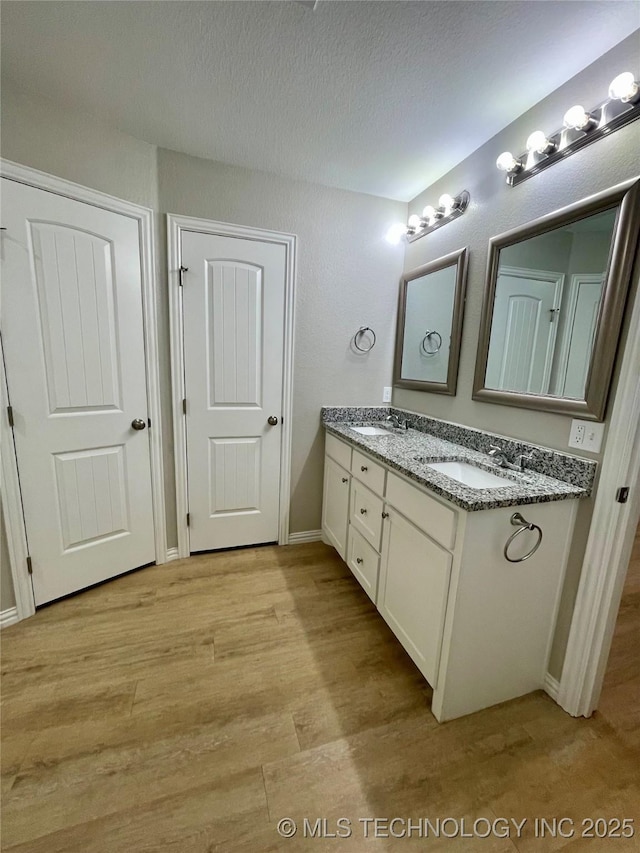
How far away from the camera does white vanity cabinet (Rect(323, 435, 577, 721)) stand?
1.18 meters

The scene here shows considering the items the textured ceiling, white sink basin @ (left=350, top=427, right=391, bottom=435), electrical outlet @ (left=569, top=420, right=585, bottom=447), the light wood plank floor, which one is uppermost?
the textured ceiling

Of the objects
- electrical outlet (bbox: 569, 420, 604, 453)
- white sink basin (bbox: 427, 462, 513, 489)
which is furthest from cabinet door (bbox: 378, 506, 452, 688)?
electrical outlet (bbox: 569, 420, 604, 453)

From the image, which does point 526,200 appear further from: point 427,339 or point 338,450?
point 338,450

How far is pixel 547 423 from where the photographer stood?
1408 mm

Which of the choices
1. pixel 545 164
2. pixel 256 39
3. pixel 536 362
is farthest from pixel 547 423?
pixel 256 39

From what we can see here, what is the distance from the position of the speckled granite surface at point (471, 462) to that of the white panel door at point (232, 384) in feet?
1.74

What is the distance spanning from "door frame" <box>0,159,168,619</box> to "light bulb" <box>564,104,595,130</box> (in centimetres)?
191

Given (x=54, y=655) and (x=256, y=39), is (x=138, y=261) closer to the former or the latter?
(x=256, y=39)

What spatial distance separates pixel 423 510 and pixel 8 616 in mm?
2042

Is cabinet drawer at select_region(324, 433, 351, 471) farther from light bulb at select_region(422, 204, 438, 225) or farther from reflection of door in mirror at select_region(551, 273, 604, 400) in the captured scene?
light bulb at select_region(422, 204, 438, 225)

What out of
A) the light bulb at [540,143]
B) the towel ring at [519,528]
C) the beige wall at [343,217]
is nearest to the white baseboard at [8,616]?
the beige wall at [343,217]

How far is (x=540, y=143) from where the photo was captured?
1339 mm

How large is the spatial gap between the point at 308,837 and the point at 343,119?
8.64 ft

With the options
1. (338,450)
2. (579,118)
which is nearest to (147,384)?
(338,450)
